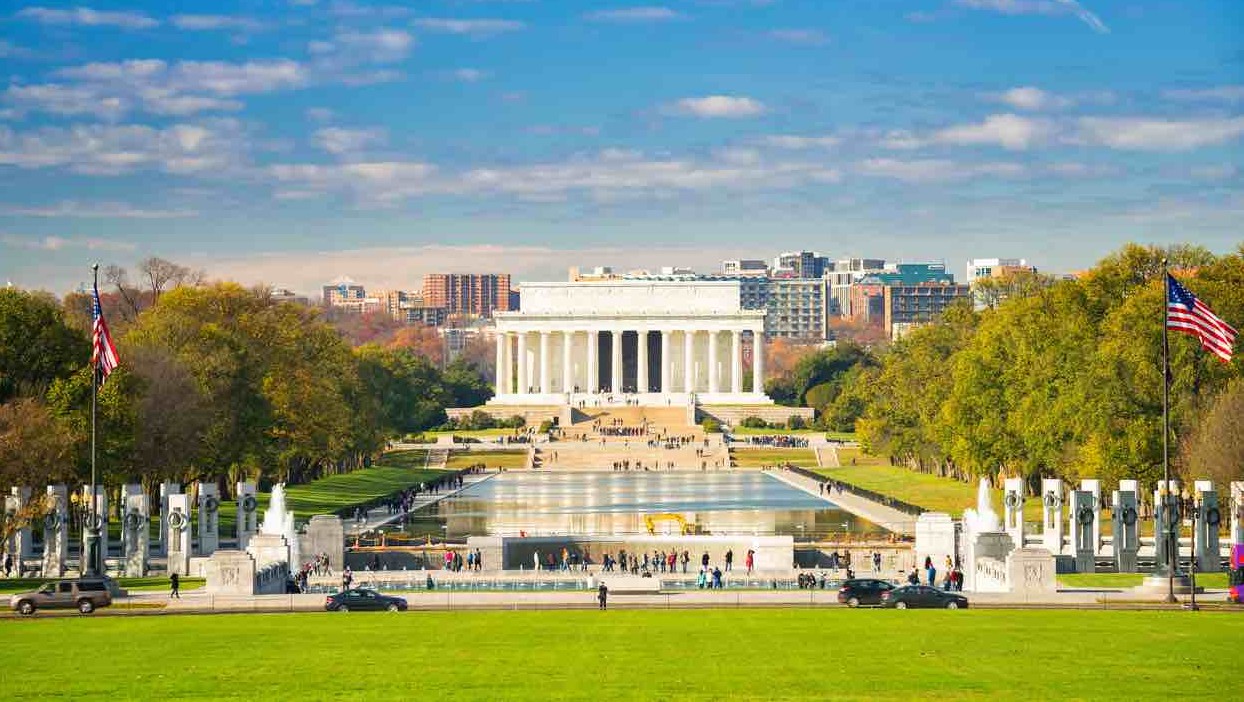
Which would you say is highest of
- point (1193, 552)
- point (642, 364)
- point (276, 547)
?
point (642, 364)

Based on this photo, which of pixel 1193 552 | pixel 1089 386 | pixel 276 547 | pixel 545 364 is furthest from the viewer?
pixel 545 364

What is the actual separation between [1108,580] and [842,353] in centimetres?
11501

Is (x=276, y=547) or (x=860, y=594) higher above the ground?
(x=276, y=547)

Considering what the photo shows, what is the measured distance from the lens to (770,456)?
12194cm

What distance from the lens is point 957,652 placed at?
99.4 ft

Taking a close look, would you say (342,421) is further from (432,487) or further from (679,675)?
(679,675)

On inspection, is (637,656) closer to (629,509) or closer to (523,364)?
(629,509)

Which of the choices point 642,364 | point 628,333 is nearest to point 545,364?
point 628,333

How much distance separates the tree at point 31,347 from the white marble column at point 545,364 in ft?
362

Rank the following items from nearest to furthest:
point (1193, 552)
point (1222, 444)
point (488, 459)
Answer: point (1193, 552) → point (1222, 444) → point (488, 459)

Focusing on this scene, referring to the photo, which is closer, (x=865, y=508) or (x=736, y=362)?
(x=865, y=508)

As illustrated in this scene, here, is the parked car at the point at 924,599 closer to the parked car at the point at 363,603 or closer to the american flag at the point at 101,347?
the parked car at the point at 363,603

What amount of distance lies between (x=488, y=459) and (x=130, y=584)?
2799 inches

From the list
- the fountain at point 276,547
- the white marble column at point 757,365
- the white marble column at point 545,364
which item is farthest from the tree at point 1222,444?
the white marble column at point 545,364
